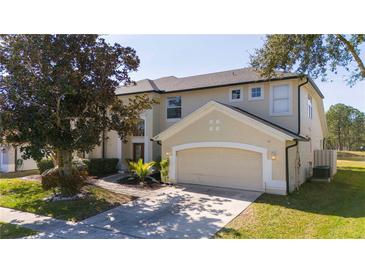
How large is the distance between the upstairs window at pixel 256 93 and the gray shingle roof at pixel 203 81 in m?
0.54

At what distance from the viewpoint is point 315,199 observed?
979cm

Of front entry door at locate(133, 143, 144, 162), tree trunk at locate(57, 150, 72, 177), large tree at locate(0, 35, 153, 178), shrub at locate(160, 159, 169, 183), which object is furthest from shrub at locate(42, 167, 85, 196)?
front entry door at locate(133, 143, 144, 162)

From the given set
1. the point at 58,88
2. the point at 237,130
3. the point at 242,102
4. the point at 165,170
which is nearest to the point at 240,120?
the point at 237,130

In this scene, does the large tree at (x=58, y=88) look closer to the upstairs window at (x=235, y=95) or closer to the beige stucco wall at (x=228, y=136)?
the beige stucco wall at (x=228, y=136)

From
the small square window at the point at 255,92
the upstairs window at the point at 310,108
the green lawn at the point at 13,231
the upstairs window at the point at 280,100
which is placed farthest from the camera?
the upstairs window at the point at 310,108

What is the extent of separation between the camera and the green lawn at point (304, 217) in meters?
6.17

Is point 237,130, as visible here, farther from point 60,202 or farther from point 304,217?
point 60,202

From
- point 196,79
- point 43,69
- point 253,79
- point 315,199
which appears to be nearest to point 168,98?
point 196,79

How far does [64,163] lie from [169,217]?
582 cm

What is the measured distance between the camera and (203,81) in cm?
1606

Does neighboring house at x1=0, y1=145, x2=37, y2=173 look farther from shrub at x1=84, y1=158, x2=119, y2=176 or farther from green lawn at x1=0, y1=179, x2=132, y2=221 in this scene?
green lawn at x1=0, y1=179, x2=132, y2=221

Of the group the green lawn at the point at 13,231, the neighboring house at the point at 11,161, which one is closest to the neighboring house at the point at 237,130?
the green lawn at the point at 13,231
